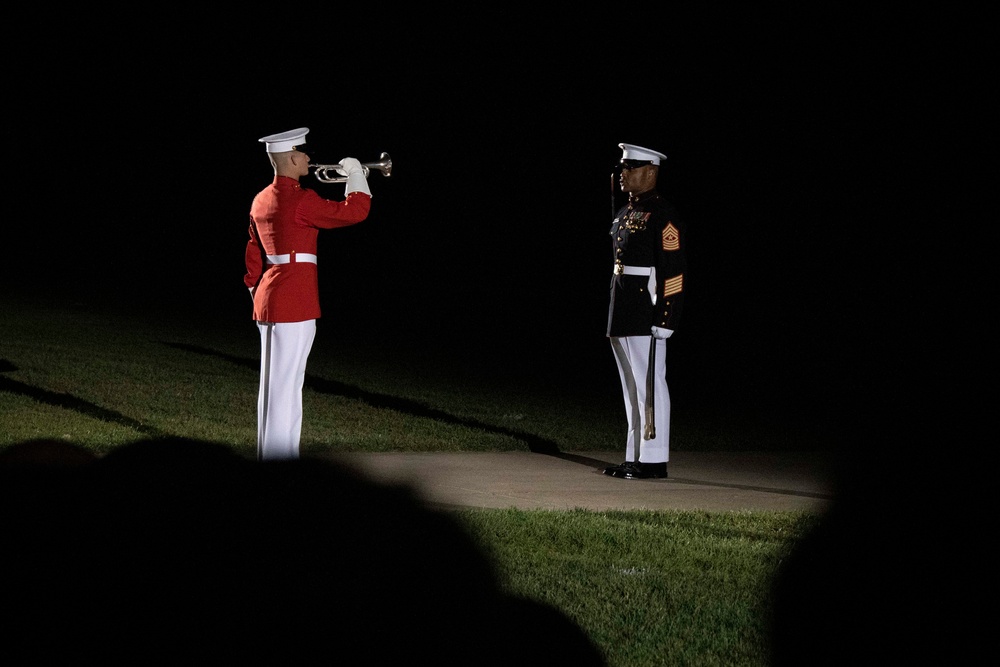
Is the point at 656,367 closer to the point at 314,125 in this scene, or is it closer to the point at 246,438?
the point at 246,438

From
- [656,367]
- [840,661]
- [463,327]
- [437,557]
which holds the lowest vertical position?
[463,327]

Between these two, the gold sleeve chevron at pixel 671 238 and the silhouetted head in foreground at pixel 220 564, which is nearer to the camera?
the silhouetted head in foreground at pixel 220 564

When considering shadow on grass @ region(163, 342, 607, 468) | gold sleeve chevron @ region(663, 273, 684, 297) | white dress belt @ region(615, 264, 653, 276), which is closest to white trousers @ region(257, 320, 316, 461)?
white dress belt @ region(615, 264, 653, 276)

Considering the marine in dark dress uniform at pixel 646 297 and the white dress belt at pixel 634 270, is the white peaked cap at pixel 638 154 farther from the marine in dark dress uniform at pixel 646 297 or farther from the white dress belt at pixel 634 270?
the white dress belt at pixel 634 270

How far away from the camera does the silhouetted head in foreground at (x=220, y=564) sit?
1.21 meters

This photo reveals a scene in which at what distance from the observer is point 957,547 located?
145 centimetres

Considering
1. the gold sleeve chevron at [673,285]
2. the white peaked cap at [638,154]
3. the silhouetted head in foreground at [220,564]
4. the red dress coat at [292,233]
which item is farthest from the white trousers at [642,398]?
the silhouetted head in foreground at [220,564]

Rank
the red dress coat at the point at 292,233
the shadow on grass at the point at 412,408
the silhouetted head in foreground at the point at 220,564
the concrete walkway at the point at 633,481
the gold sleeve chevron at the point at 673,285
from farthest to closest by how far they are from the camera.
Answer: the shadow on grass at the point at 412,408 < the gold sleeve chevron at the point at 673,285 < the concrete walkway at the point at 633,481 < the red dress coat at the point at 292,233 < the silhouetted head in foreground at the point at 220,564

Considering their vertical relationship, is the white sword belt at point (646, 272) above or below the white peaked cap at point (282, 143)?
below

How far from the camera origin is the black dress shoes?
823cm

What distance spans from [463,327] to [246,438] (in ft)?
32.5

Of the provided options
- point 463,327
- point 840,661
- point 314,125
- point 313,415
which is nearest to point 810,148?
point 463,327

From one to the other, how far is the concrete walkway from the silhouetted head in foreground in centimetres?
504

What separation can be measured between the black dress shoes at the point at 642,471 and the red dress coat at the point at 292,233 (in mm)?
2197
